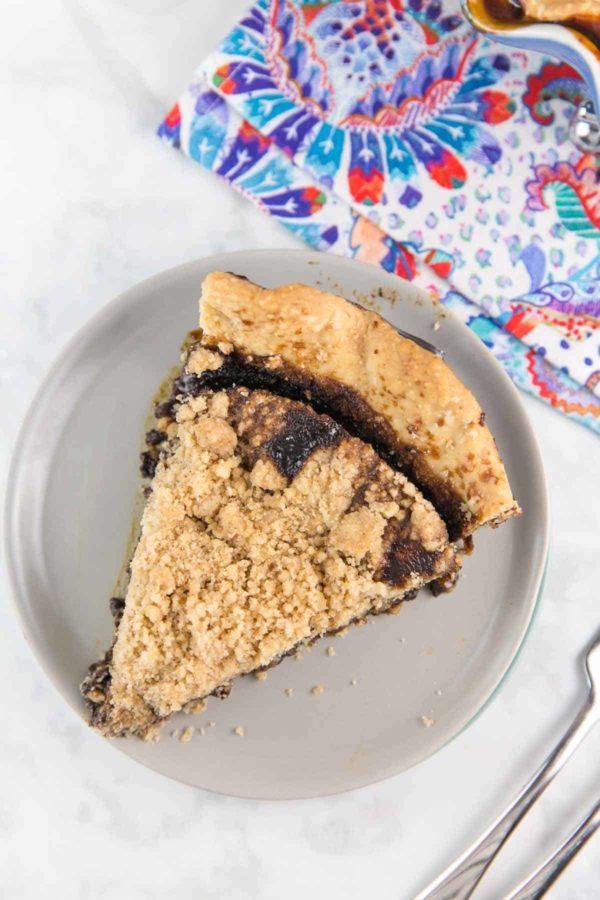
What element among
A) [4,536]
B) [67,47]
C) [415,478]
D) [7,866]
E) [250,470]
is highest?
[67,47]

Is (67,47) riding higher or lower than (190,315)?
higher

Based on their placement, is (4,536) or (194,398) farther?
(4,536)

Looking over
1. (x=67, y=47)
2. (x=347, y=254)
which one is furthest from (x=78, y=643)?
(x=67, y=47)

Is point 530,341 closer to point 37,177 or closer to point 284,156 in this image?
point 284,156

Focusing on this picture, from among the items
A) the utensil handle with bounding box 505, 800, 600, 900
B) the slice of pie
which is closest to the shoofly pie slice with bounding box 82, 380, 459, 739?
the slice of pie

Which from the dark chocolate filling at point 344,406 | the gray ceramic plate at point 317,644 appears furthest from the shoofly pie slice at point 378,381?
the gray ceramic plate at point 317,644

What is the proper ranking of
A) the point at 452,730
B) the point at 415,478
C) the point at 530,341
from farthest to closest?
the point at 530,341 < the point at 452,730 < the point at 415,478

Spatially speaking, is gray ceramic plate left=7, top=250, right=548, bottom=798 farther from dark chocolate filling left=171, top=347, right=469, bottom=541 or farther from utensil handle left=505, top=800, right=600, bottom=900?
utensil handle left=505, top=800, right=600, bottom=900
